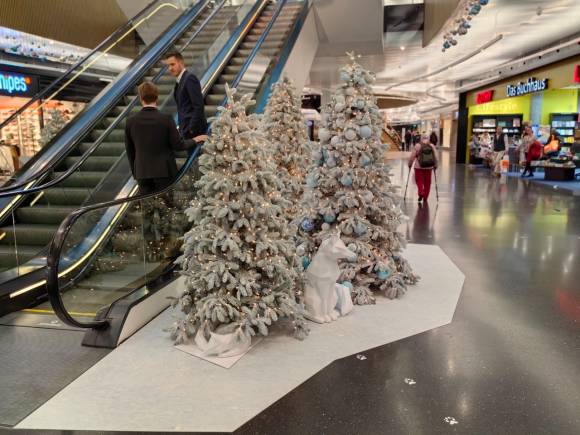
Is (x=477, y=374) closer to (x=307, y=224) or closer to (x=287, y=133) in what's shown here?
(x=307, y=224)

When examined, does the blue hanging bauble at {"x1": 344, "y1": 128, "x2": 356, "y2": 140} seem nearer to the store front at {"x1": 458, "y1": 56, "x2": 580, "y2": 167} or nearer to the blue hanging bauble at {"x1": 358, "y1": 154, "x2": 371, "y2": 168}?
the blue hanging bauble at {"x1": 358, "y1": 154, "x2": 371, "y2": 168}

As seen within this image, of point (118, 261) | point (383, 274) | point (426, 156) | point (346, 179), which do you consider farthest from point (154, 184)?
point (426, 156)

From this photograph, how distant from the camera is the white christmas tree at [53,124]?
6.48 metres

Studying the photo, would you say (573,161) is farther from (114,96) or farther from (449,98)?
(449,98)

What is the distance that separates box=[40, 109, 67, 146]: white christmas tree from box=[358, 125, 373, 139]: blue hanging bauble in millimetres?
4583

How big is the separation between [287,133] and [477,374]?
13.0 ft

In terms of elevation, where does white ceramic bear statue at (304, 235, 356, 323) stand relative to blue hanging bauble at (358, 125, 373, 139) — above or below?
below

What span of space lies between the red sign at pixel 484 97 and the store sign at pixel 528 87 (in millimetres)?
1558

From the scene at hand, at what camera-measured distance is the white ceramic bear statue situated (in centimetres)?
354

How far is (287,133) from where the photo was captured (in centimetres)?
594

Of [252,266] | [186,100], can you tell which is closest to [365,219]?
[252,266]

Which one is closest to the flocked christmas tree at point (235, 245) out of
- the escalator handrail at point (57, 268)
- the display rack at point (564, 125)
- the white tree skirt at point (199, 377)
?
the white tree skirt at point (199, 377)

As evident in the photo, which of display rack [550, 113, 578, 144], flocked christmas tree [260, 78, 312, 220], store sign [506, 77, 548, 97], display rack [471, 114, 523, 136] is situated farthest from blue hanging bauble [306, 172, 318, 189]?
display rack [471, 114, 523, 136]

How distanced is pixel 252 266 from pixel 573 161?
14.4m
